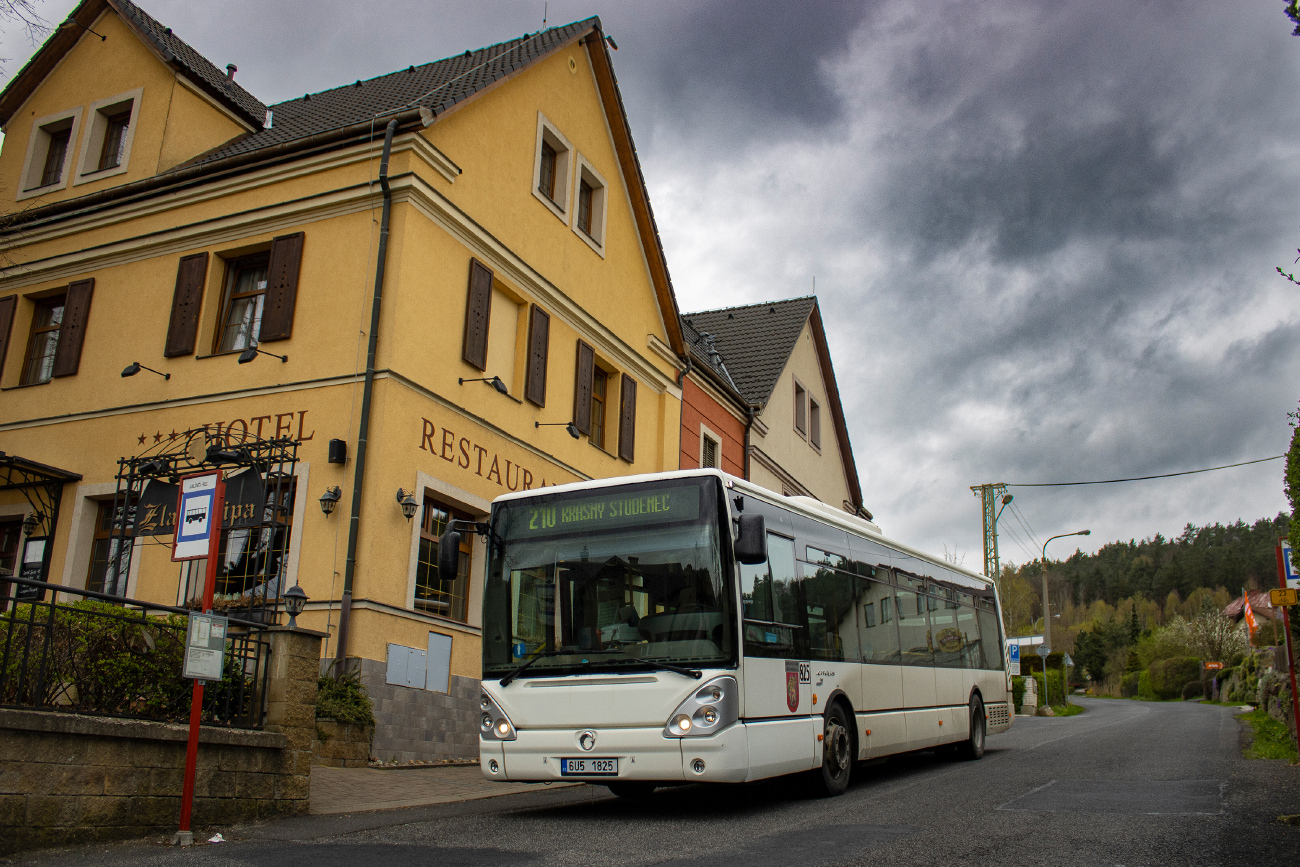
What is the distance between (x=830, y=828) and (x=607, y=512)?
3089mm

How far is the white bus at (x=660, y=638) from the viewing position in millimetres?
8430

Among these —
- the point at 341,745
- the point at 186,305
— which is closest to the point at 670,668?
the point at 341,745

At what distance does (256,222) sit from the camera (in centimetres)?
1551

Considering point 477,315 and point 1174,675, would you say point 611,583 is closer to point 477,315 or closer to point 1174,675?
point 477,315

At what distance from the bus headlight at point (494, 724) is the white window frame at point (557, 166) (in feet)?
35.5

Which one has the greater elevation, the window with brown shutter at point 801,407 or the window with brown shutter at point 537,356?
the window with brown shutter at point 801,407

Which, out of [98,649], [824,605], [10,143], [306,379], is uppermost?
[10,143]

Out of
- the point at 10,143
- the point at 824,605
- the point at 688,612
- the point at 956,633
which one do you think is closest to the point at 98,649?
the point at 688,612

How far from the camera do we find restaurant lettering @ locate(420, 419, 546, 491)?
1481 centimetres

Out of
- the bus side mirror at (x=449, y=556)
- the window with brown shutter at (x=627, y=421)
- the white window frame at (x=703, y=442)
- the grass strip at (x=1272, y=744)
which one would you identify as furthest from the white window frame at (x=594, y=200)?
the grass strip at (x=1272, y=744)

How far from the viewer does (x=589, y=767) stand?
8.57 metres

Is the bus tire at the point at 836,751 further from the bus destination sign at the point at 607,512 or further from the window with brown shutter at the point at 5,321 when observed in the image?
the window with brown shutter at the point at 5,321

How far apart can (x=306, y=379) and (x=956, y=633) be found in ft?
31.5

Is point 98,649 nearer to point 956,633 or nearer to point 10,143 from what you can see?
point 956,633
